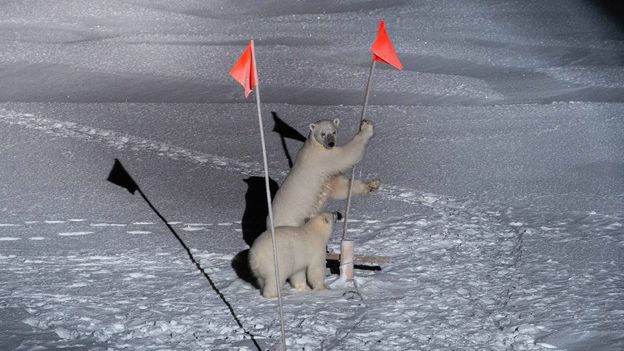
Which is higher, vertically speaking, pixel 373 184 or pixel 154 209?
pixel 154 209

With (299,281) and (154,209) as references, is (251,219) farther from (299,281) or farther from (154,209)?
(299,281)

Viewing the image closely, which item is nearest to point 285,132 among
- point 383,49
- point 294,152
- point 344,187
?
point 294,152

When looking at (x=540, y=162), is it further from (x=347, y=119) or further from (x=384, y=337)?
(x=384, y=337)

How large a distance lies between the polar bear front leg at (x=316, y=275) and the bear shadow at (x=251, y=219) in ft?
1.01

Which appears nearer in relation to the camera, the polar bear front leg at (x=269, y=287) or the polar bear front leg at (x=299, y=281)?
the polar bear front leg at (x=269, y=287)

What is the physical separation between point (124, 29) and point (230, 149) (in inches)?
199

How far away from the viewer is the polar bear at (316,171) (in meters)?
4.89

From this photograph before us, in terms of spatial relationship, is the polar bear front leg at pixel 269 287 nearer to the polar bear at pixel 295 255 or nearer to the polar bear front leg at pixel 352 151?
the polar bear at pixel 295 255

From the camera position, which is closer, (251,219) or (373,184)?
(373,184)

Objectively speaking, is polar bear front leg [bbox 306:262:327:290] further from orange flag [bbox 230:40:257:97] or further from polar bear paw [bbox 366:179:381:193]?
orange flag [bbox 230:40:257:97]

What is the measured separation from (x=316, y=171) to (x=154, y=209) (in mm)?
1997

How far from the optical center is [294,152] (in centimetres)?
803

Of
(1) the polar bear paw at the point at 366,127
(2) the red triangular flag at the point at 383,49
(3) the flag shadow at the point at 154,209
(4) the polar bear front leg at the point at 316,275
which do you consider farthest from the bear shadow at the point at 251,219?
(2) the red triangular flag at the point at 383,49

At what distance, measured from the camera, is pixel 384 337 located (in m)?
4.43
